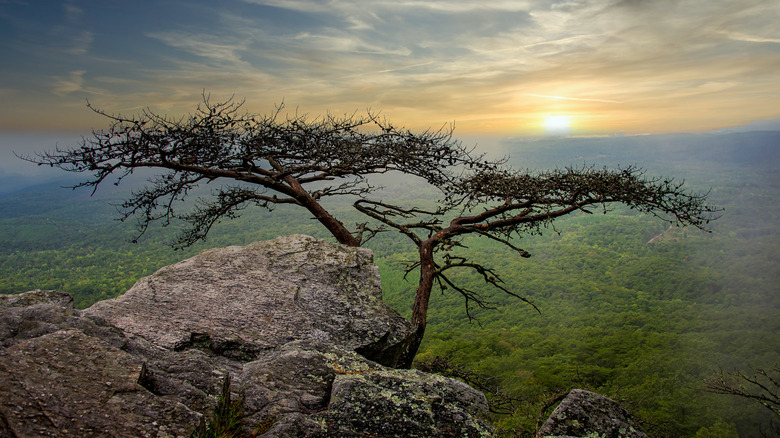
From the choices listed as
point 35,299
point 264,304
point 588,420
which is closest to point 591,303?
point 264,304

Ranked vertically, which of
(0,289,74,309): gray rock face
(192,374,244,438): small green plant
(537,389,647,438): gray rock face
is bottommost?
(537,389,647,438): gray rock face

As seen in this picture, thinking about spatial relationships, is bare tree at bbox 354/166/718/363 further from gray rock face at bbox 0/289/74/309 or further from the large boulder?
gray rock face at bbox 0/289/74/309

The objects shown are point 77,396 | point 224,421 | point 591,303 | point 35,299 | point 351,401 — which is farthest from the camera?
point 591,303

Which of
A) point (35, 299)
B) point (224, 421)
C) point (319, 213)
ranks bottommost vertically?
point (224, 421)

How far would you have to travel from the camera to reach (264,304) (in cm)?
673

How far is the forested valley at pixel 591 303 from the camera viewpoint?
141 feet

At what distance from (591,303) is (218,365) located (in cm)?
10591

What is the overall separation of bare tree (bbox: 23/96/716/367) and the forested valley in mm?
1699

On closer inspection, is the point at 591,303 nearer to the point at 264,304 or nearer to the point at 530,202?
the point at 530,202

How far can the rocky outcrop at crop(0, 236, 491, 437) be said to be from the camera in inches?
118

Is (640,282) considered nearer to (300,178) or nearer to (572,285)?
(572,285)

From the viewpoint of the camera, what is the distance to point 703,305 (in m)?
93.4

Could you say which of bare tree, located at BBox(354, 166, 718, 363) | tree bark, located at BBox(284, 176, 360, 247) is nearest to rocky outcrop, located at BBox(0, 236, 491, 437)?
bare tree, located at BBox(354, 166, 718, 363)

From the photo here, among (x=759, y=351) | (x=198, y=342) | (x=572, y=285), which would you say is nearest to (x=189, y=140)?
(x=198, y=342)
